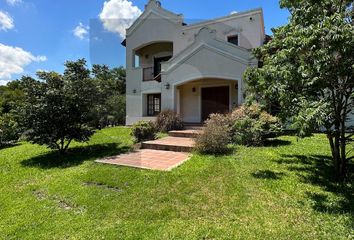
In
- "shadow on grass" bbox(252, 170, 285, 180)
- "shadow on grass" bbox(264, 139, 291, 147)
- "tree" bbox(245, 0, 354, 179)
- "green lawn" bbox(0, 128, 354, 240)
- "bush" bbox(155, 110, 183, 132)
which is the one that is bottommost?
"green lawn" bbox(0, 128, 354, 240)

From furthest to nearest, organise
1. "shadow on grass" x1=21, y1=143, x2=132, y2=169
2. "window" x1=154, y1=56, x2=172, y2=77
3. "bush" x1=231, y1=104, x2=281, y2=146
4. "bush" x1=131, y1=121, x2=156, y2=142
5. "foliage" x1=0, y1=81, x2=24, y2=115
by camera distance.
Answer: "window" x1=154, y1=56, x2=172, y2=77 → "bush" x1=131, y1=121, x2=156, y2=142 → "foliage" x1=0, y1=81, x2=24, y2=115 → "shadow on grass" x1=21, y1=143, x2=132, y2=169 → "bush" x1=231, y1=104, x2=281, y2=146

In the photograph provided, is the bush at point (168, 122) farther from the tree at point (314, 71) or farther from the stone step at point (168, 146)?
the tree at point (314, 71)

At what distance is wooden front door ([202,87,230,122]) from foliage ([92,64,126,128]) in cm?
657

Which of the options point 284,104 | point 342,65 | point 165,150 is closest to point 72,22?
point 165,150

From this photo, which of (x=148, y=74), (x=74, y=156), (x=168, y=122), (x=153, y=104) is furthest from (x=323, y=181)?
(x=148, y=74)

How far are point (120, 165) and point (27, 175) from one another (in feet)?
10.6

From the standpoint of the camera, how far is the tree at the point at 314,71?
4898mm

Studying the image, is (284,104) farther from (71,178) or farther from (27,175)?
(27,175)

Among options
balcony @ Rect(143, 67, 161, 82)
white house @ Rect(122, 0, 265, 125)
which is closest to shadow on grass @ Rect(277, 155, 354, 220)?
white house @ Rect(122, 0, 265, 125)

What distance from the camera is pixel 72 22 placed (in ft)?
42.2

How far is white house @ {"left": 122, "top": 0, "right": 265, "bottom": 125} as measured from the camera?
14328 millimetres

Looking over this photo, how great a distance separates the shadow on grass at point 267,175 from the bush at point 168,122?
7887 mm

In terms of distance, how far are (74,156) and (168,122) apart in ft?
18.3

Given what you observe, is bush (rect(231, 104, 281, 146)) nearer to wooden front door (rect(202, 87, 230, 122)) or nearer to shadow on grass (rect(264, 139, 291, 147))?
shadow on grass (rect(264, 139, 291, 147))
